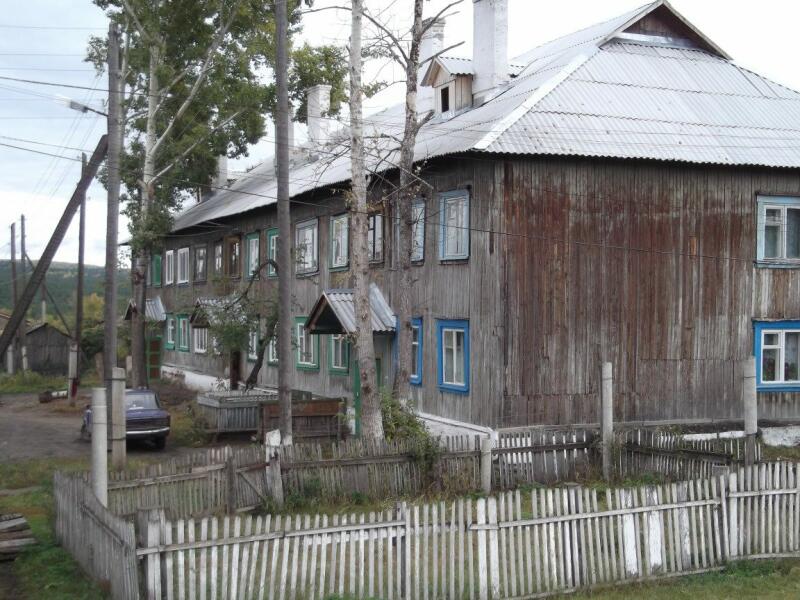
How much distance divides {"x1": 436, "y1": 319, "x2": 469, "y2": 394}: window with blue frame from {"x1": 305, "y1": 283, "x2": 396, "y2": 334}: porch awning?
2069 millimetres

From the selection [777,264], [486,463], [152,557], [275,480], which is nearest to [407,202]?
[486,463]

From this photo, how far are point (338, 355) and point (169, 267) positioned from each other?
61.5ft

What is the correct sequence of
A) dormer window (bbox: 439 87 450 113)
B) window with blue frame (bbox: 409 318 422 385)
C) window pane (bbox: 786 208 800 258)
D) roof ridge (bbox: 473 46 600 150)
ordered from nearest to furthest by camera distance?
roof ridge (bbox: 473 46 600 150) → window pane (bbox: 786 208 800 258) → window with blue frame (bbox: 409 318 422 385) → dormer window (bbox: 439 87 450 113)

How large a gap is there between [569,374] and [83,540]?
10565mm

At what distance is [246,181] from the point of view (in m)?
39.3

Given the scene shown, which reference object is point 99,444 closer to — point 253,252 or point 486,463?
point 486,463

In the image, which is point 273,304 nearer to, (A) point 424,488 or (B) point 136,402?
(B) point 136,402

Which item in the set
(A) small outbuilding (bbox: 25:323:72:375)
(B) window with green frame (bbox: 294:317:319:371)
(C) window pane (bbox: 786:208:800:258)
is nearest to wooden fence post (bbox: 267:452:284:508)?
(C) window pane (bbox: 786:208:800:258)

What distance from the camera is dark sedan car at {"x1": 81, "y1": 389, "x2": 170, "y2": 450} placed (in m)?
22.2

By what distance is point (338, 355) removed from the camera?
85.3ft

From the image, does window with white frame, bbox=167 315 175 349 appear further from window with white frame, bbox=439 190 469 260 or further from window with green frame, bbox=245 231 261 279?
window with white frame, bbox=439 190 469 260

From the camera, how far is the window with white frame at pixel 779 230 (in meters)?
20.7

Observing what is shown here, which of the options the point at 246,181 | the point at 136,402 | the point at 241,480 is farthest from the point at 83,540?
the point at 246,181

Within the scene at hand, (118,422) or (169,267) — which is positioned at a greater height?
(169,267)
